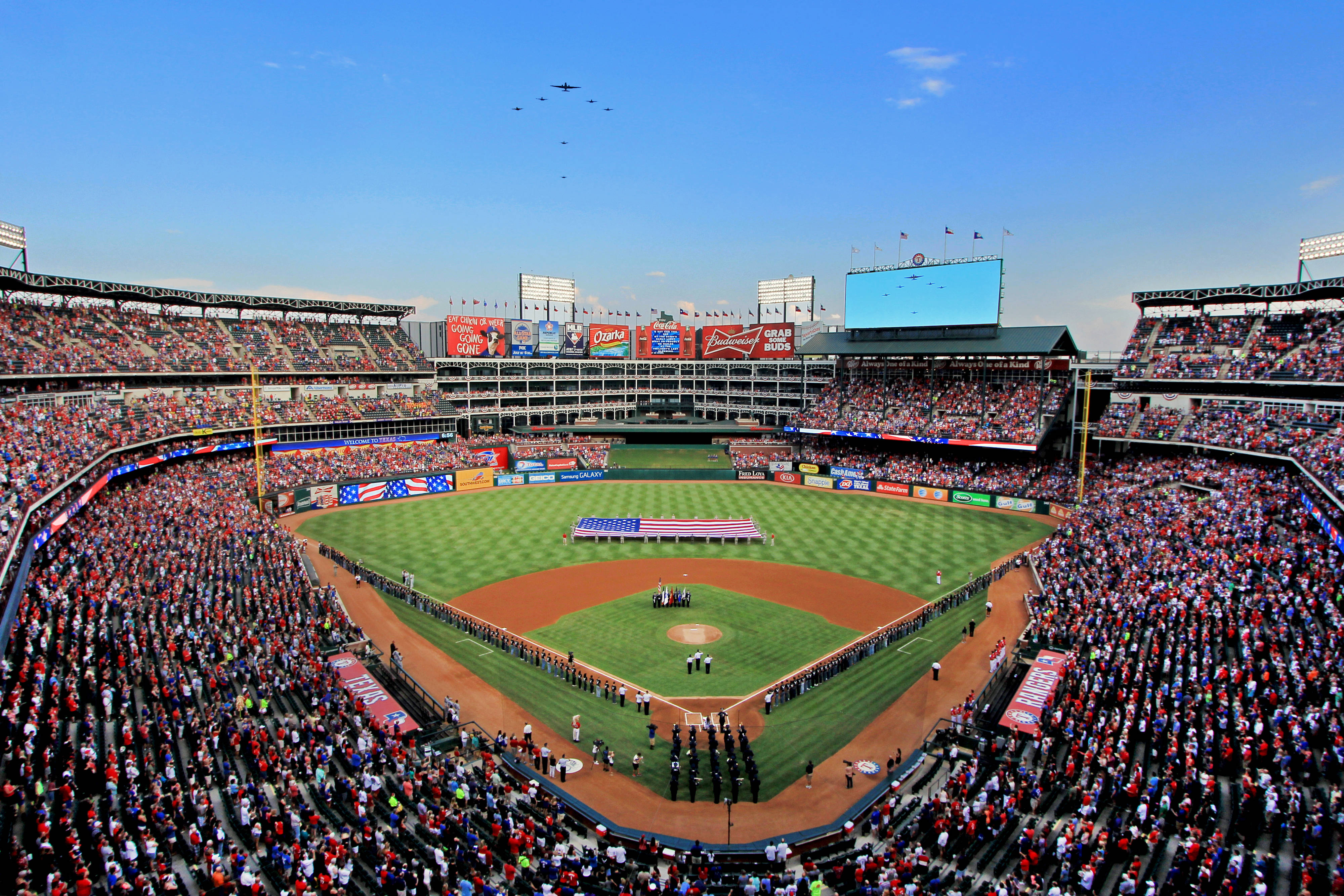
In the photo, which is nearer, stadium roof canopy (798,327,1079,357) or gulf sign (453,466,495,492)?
stadium roof canopy (798,327,1079,357)

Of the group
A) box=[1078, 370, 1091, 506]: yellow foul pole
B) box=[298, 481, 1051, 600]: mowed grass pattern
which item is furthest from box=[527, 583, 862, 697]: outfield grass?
box=[1078, 370, 1091, 506]: yellow foul pole

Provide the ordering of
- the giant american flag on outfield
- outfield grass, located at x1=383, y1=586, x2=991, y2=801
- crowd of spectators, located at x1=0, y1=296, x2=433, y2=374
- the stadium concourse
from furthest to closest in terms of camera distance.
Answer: crowd of spectators, located at x1=0, y1=296, x2=433, y2=374, the giant american flag on outfield, outfield grass, located at x1=383, y1=586, x2=991, y2=801, the stadium concourse

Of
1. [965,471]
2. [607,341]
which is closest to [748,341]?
[607,341]

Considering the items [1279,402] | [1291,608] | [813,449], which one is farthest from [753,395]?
[1291,608]

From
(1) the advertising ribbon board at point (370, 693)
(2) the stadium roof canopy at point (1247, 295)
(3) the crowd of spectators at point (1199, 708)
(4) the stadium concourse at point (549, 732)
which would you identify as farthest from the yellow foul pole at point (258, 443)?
(2) the stadium roof canopy at point (1247, 295)

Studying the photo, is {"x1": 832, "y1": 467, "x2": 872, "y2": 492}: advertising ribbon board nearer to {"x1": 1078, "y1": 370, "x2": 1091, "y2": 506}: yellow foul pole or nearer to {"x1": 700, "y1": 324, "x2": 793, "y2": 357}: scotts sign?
{"x1": 1078, "y1": 370, "x2": 1091, "y2": 506}: yellow foul pole

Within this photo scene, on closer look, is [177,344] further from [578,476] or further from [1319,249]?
[1319,249]

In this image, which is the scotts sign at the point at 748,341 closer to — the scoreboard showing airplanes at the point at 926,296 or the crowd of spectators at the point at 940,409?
the crowd of spectators at the point at 940,409
